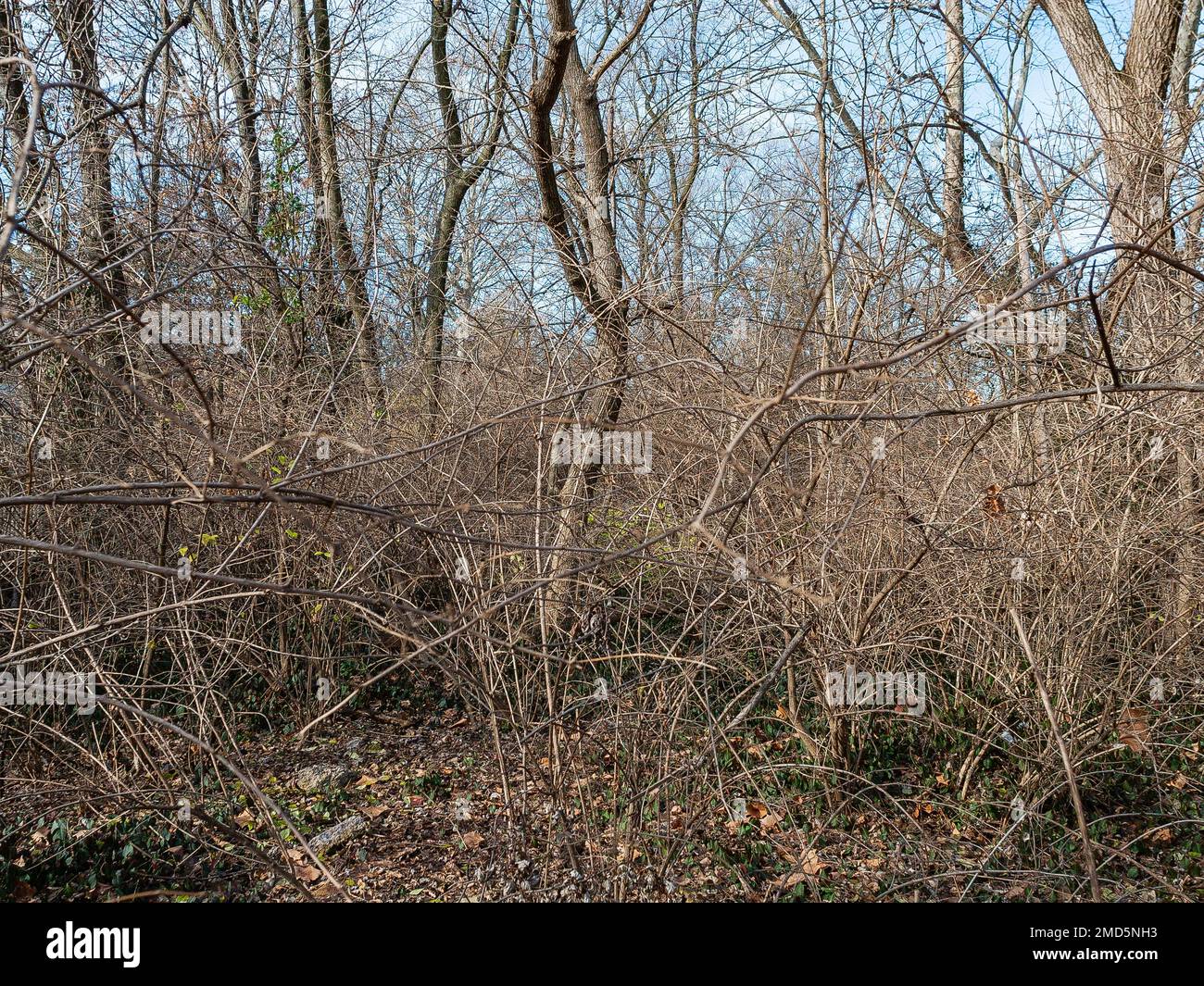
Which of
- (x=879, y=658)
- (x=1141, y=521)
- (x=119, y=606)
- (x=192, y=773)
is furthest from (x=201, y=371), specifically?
(x=1141, y=521)

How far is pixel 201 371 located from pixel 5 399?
109cm

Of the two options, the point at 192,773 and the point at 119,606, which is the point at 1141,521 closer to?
the point at 192,773

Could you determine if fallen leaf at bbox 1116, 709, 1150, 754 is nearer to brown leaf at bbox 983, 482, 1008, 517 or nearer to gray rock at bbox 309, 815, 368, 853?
brown leaf at bbox 983, 482, 1008, 517

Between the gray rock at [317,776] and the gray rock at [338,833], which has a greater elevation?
the gray rock at [317,776]

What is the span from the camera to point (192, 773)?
436 cm

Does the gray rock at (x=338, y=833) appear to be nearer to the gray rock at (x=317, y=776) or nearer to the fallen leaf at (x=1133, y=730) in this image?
the gray rock at (x=317, y=776)

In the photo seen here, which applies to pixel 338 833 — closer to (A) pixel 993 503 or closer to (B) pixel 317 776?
(B) pixel 317 776

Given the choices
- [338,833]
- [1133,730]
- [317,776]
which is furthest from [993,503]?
[317,776]

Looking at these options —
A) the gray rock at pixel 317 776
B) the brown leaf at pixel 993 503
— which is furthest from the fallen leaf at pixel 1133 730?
the gray rock at pixel 317 776

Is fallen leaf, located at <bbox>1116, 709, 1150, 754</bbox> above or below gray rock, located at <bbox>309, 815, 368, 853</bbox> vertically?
above

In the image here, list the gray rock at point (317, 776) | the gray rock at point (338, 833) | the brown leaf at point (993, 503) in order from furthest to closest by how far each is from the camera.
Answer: the gray rock at point (317, 776), the gray rock at point (338, 833), the brown leaf at point (993, 503)

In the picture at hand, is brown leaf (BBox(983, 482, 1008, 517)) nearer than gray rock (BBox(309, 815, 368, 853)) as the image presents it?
Yes

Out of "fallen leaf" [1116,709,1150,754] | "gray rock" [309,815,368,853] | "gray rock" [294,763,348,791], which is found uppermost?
"fallen leaf" [1116,709,1150,754]

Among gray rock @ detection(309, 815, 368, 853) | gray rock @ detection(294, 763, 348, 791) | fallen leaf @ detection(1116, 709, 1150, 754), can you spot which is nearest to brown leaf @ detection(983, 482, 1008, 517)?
fallen leaf @ detection(1116, 709, 1150, 754)
